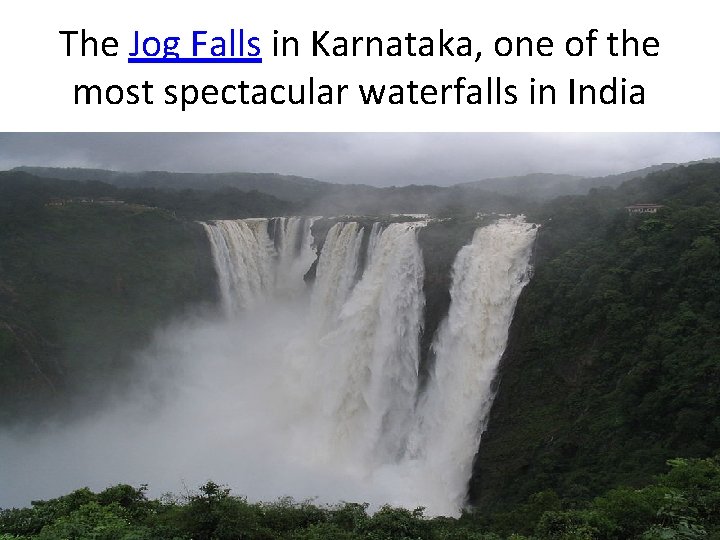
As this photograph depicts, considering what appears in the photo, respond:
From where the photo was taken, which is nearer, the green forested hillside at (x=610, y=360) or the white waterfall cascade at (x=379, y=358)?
the green forested hillside at (x=610, y=360)

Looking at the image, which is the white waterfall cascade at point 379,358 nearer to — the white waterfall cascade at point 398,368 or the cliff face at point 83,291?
the white waterfall cascade at point 398,368

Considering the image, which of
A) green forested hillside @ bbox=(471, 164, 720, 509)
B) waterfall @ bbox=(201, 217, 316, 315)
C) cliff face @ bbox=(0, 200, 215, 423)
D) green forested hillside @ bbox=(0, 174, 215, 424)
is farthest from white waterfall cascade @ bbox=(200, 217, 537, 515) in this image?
green forested hillside @ bbox=(0, 174, 215, 424)

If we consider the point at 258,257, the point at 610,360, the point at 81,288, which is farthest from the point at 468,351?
the point at 81,288

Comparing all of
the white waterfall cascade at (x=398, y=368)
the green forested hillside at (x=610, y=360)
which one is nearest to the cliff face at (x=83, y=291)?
the white waterfall cascade at (x=398, y=368)

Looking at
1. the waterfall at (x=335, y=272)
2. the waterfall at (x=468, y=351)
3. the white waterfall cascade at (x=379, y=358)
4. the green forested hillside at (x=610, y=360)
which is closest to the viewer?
the green forested hillside at (x=610, y=360)

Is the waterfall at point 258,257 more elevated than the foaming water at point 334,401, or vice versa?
the waterfall at point 258,257
